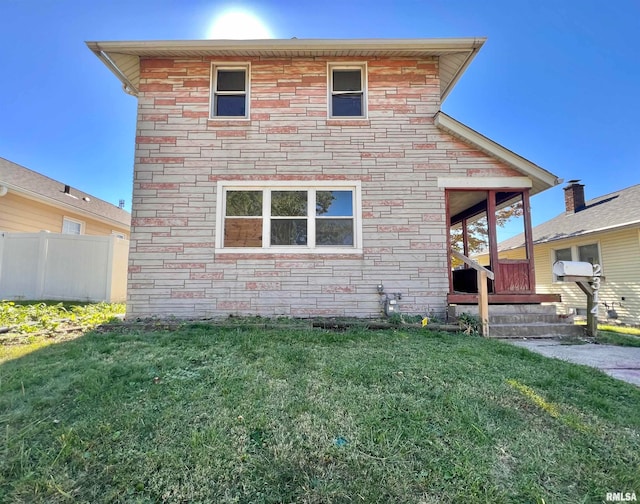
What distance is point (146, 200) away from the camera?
650 cm

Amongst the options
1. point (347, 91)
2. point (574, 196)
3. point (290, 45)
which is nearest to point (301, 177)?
point (347, 91)

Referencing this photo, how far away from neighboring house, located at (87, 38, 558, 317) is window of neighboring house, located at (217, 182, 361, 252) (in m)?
0.02

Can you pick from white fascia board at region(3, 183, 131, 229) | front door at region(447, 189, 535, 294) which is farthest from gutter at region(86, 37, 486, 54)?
white fascia board at region(3, 183, 131, 229)

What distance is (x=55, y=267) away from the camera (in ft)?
29.2

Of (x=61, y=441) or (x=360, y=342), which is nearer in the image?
(x=61, y=441)

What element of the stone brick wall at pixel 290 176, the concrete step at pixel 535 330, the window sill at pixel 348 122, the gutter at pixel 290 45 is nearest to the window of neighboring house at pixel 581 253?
the concrete step at pixel 535 330

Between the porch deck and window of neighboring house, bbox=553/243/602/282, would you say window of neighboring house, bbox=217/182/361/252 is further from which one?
window of neighboring house, bbox=553/243/602/282

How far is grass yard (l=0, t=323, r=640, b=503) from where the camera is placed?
174 centimetres

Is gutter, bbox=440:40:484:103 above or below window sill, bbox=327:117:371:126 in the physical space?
above

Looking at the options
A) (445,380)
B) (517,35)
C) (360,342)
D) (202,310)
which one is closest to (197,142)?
(202,310)

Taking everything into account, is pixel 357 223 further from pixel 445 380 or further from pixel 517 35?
pixel 517 35

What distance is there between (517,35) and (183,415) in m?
14.9

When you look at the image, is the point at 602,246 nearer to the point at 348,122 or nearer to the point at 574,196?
the point at 574,196

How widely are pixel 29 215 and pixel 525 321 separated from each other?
48.9ft
